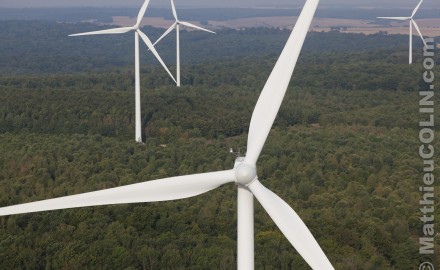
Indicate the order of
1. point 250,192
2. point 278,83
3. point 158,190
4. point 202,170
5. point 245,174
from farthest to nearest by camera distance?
point 202,170 → point 278,83 → point 158,190 → point 250,192 → point 245,174

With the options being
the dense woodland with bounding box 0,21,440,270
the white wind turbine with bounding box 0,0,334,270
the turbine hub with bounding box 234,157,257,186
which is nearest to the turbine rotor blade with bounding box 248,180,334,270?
the white wind turbine with bounding box 0,0,334,270

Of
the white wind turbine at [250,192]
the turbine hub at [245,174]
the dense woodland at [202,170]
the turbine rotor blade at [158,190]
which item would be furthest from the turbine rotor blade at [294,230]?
the dense woodland at [202,170]

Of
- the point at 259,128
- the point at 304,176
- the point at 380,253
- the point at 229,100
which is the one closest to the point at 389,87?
the point at 229,100

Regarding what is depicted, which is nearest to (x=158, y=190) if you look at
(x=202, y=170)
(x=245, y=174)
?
(x=245, y=174)

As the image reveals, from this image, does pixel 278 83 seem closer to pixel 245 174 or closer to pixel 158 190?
Answer: pixel 245 174

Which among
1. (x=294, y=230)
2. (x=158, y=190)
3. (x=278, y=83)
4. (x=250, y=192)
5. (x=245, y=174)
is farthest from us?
(x=278, y=83)

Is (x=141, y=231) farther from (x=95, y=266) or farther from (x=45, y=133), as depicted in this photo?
(x=45, y=133)

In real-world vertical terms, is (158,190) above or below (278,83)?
below
